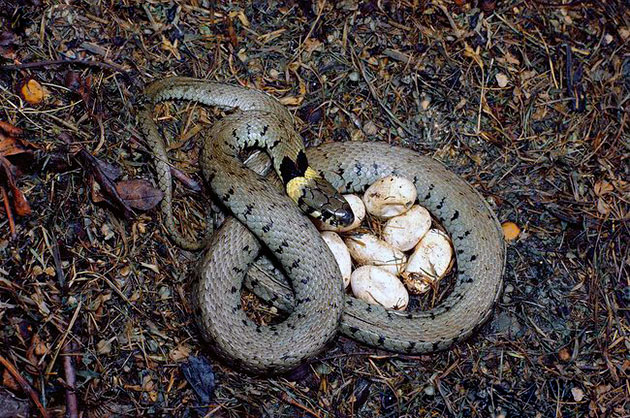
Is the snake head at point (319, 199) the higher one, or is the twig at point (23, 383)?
the snake head at point (319, 199)

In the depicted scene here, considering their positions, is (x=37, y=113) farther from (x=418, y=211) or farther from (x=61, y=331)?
(x=418, y=211)

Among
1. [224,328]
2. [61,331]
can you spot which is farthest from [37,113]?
[224,328]

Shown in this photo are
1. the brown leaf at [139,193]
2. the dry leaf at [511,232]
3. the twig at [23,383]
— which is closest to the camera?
the twig at [23,383]

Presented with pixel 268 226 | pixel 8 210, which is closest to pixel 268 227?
pixel 268 226

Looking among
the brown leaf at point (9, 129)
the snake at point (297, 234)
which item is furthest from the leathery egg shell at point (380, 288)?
the brown leaf at point (9, 129)

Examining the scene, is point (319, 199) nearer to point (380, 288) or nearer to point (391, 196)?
point (391, 196)

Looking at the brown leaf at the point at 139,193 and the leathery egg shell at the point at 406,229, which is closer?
the brown leaf at the point at 139,193

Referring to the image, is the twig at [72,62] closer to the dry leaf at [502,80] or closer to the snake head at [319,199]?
the snake head at [319,199]
